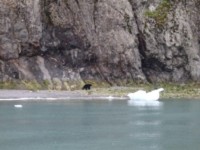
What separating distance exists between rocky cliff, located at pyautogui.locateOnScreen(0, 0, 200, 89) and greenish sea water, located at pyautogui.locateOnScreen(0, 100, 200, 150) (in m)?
22.0

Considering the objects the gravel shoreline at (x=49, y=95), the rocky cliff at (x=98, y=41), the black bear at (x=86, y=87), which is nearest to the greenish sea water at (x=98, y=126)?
the gravel shoreline at (x=49, y=95)

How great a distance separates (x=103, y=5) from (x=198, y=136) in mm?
58893

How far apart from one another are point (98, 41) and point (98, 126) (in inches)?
1979

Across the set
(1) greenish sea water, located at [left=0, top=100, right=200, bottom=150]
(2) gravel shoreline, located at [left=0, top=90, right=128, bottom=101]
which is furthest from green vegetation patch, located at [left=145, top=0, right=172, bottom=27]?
(1) greenish sea water, located at [left=0, top=100, right=200, bottom=150]

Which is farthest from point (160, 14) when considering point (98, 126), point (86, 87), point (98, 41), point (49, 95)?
point (98, 126)

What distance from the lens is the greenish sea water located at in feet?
129

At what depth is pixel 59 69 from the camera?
94375mm

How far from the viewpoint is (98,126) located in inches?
1932

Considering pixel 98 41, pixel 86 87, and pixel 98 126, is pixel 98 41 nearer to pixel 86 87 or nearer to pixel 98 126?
pixel 86 87

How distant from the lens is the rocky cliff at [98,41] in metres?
92.8

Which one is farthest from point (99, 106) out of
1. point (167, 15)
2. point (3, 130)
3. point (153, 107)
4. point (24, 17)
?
point (167, 15)

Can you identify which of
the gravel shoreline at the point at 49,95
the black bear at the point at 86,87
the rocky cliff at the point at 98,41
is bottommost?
the gravel shoreline at the point at 49,95

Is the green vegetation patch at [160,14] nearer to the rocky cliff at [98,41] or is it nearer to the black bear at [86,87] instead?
the rocky cliff at [98,41]

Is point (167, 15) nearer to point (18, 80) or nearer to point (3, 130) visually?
point (18, 80)
